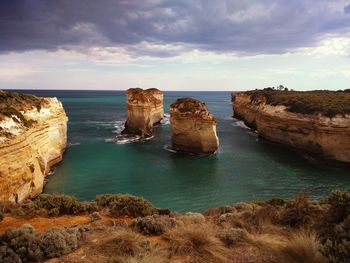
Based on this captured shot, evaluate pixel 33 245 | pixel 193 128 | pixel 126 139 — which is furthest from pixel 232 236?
pixel 126 139

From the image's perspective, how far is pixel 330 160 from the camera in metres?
32.2

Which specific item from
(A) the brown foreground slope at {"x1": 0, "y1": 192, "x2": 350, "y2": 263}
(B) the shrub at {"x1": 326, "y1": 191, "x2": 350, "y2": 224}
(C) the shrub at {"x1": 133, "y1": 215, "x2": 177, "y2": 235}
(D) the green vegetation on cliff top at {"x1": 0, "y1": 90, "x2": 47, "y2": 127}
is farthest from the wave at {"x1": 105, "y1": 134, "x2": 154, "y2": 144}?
(B) the shrub at {"x1": 326, "y1": 191, "x2": 350, "y2": 224}

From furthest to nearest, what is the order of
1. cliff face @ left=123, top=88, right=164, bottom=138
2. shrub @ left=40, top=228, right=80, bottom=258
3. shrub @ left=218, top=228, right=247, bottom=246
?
cliff face @ left=123, top=88, right=164, bottom=138, shrub @ left=218, top=228, right=247, bottom=246, shrub @ left=40, top=228, right=80, bottom=258

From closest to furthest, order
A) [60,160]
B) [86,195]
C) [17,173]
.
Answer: [17,173] < [86,195] < [60,160]

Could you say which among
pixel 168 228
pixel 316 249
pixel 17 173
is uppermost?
pixel 316 249

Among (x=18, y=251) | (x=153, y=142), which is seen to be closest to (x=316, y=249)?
(x=18, y=251)

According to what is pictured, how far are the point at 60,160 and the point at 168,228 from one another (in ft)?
83.7

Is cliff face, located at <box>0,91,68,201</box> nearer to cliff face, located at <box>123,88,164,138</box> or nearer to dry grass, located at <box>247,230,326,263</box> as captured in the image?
dry grass, located at <box>247,230,326,263</box>

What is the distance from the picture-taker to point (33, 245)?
678 cm

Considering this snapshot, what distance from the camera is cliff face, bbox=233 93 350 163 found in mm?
31875

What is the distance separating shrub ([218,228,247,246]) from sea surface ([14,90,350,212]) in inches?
485

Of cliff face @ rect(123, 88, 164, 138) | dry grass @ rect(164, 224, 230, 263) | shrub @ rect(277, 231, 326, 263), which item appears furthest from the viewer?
cliff face @ rect(123, 88, 164, 138)

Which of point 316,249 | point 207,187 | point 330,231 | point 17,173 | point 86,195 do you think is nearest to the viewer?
point 316,249

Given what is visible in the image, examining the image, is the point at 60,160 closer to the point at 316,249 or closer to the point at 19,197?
the point at 19,197
